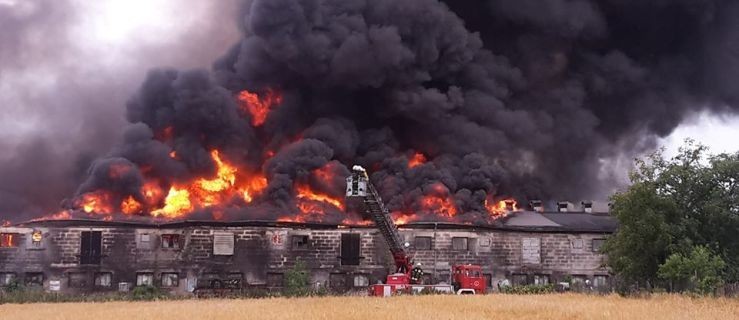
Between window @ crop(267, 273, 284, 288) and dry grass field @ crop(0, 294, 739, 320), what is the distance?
56.0ft

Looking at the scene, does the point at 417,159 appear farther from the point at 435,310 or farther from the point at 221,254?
the point at 435,310

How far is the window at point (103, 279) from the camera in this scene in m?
50.5

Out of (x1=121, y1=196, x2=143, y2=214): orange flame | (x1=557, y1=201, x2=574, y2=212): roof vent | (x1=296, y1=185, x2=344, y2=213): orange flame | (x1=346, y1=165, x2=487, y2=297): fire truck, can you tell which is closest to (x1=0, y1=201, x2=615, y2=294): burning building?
(x1=346, y1=165, x2=487, y2=297): fire truck

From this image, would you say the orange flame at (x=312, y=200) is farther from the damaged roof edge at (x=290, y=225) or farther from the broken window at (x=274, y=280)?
the broken window at (x=274, y=280)

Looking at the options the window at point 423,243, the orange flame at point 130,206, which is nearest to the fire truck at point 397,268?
the window at point 423,243

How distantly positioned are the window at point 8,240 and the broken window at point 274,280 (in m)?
14.9

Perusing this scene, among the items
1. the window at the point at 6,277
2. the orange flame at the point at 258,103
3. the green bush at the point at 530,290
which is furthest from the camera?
the orange flame at the point at 258,103

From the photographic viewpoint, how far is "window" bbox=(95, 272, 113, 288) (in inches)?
1988

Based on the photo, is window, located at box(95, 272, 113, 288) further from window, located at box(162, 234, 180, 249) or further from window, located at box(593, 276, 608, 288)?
window, located at box(593, 276, 608, 288)

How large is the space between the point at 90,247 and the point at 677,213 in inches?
1285

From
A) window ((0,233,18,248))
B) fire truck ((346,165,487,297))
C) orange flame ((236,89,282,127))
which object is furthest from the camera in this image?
orange flame ((236,89,282,127))

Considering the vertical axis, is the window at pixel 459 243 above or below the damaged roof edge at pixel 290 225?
below

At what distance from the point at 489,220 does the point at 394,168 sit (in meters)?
10.1

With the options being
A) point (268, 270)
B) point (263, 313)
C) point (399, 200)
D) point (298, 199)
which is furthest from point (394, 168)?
point (263, 313)
